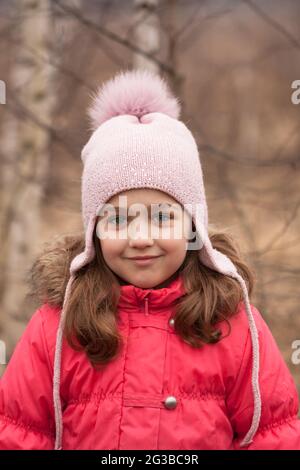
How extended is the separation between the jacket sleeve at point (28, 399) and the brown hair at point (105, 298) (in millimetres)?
124

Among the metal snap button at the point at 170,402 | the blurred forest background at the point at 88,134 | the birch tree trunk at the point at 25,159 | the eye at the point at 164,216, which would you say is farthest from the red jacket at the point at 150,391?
the birch tree trunk at the point at 25,159

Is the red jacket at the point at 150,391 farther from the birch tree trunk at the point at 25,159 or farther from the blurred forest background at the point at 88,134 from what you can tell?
the birch tree trunk at the point at 25,159

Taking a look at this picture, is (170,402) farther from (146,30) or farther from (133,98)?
(146,30)

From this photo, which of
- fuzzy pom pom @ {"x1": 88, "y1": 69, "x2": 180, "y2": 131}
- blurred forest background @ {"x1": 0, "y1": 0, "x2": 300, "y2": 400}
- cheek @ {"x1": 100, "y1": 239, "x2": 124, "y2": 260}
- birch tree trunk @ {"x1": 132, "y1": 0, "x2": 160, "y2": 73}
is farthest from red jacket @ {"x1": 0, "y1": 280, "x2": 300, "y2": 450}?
birch tree trunk @ {"x1": 132, "y1": 0, "x2": 160, "y2": 73}

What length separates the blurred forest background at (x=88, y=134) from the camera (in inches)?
146

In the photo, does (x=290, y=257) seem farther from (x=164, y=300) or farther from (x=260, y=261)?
(x=164, y=300)

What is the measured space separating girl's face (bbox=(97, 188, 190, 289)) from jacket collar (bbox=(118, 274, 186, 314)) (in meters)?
0.03

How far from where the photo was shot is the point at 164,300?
2.14m

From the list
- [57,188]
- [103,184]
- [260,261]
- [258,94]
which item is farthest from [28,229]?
[258,94]

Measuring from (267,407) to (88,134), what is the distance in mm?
2316

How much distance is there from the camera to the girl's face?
207 cm

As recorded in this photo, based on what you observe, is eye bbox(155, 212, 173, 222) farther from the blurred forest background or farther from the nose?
the blurred forest background

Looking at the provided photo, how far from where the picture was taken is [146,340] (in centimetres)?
211

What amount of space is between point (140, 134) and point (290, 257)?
2635 mm
